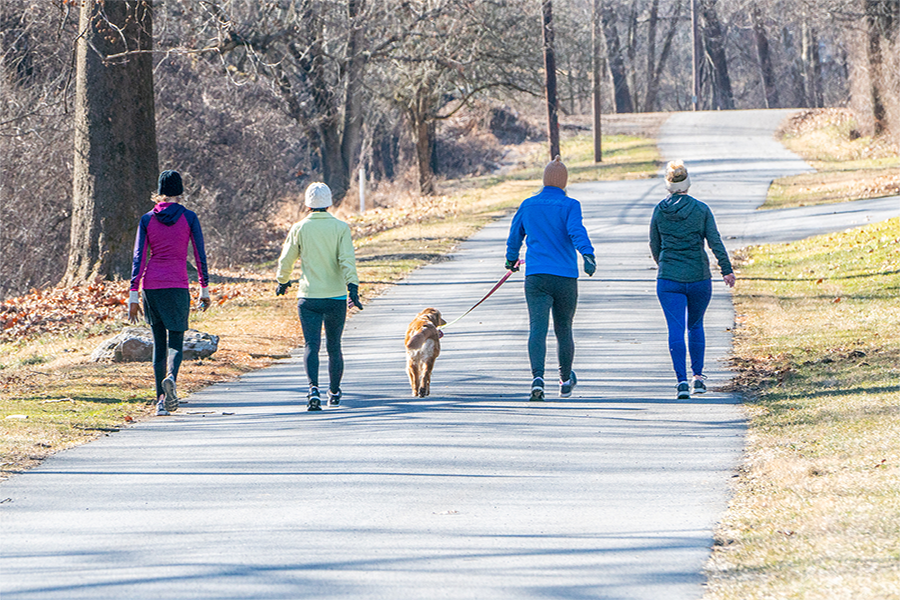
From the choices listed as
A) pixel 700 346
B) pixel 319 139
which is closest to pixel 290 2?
pixel 319 139

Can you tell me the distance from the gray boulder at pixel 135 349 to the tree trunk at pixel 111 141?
17.9 feet

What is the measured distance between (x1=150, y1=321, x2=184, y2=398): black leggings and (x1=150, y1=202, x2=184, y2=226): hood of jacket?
86cm

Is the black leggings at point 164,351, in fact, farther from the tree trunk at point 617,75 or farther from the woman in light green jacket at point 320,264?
the tree trunk at point 617,75

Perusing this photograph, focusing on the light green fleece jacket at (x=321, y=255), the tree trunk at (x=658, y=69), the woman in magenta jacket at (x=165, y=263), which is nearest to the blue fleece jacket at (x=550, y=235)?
the light green fleece jacket at (x=321, y=255)

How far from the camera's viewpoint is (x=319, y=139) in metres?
36.2

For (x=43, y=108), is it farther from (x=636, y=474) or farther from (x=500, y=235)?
(x=636, y=474)

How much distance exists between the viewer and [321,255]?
917cm

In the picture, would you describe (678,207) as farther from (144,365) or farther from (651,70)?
(651,70)

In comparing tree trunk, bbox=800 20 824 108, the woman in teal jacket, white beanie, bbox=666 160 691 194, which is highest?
tree trunk, bbox=800 20 824 108

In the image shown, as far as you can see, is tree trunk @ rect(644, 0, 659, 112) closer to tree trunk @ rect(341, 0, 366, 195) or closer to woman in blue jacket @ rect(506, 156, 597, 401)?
tree trunk @ rect(341, 0, 366, 195)

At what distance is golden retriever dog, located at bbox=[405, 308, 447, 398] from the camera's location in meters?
9.51

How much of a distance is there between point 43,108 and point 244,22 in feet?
19.7

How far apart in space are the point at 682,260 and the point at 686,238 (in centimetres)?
18

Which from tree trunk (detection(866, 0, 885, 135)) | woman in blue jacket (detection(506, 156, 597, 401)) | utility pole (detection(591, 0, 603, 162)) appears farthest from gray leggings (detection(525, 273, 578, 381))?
tree trunk (detection(866, 0, 885, 135))
